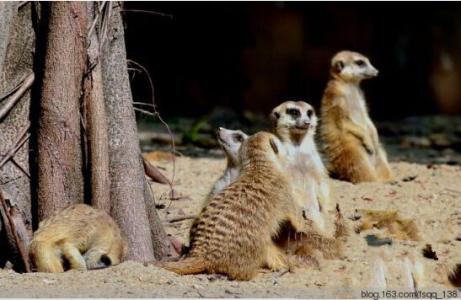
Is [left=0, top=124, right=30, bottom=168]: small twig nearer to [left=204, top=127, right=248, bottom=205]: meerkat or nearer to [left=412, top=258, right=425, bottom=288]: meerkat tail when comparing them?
[left=204, top=127, right=248, bottom=205]: meerkat

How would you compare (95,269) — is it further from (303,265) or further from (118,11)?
(118,11)

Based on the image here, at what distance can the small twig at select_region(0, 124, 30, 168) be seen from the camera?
4949mm

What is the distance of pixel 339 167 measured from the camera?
7.48m

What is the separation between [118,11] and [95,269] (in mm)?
1367

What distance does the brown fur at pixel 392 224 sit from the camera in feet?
17.6

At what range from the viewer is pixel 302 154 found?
6.36 metres

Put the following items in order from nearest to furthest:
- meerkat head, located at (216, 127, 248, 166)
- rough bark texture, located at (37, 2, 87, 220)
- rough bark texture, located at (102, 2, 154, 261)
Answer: rough bark texture, located at (37, 2, 87, 220), rough bark texture, located at (102, 2, 154, 261), meerkat head, located at (216, 127, 248, 166)

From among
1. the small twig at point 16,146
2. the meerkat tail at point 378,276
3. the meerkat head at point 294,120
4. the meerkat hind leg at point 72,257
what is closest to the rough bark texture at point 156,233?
the meerkat hind leg at point 72,257

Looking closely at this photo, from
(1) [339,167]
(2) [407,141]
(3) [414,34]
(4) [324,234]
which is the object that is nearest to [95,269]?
(4) [324,234]

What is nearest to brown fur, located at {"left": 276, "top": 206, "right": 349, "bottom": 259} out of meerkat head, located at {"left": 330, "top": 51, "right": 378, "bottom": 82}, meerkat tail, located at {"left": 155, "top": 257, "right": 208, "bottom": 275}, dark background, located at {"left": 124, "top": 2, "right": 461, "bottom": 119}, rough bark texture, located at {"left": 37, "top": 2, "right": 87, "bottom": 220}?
meerkat tail, located at {"left": 155, "top": 257, "right": 208, "bottom": 275}

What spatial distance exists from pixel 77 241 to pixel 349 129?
3253mm

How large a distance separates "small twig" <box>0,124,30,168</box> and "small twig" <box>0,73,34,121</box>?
127mm

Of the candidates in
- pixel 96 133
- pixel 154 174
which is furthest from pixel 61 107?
pixel 154 174

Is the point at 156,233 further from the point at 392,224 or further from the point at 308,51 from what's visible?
the point at 308,51
